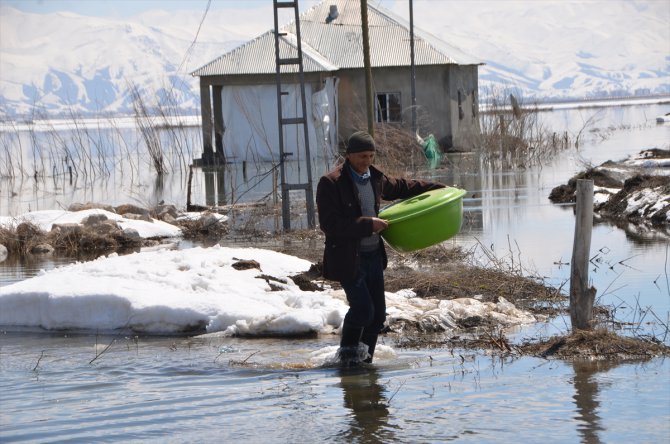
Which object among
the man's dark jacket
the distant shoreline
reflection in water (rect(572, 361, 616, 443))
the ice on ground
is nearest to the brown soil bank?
the ice on ground

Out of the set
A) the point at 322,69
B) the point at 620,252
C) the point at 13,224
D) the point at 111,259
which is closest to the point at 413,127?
the point at 322,69

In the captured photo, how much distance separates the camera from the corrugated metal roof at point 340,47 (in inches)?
1420

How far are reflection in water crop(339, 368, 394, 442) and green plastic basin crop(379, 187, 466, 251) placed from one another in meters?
1.04

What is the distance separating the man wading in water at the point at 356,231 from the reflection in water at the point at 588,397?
1.55 metres

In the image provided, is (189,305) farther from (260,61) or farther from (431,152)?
(260,61)

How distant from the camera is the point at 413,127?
3378 cm

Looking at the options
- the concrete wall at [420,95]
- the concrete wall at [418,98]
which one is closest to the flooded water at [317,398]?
the concrete wall at [418,98]

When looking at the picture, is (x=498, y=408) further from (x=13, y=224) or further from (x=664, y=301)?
(x=13, y=224)

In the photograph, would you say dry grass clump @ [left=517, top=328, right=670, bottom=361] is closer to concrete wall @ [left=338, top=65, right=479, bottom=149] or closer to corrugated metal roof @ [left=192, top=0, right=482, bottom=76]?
corrugated metal roof @ [left=192, top=0, right=482, bottom=76]

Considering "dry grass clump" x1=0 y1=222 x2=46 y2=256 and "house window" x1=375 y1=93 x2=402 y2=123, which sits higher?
"house window" x1=375 y1=93 x2=402 y2=123

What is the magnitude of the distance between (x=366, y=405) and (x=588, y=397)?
4.98ft

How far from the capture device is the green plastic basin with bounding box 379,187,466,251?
8.80 m

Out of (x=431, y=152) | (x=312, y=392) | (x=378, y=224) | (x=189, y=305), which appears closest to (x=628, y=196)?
(x=189, y=305)

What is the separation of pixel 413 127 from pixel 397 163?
24.4 ft
